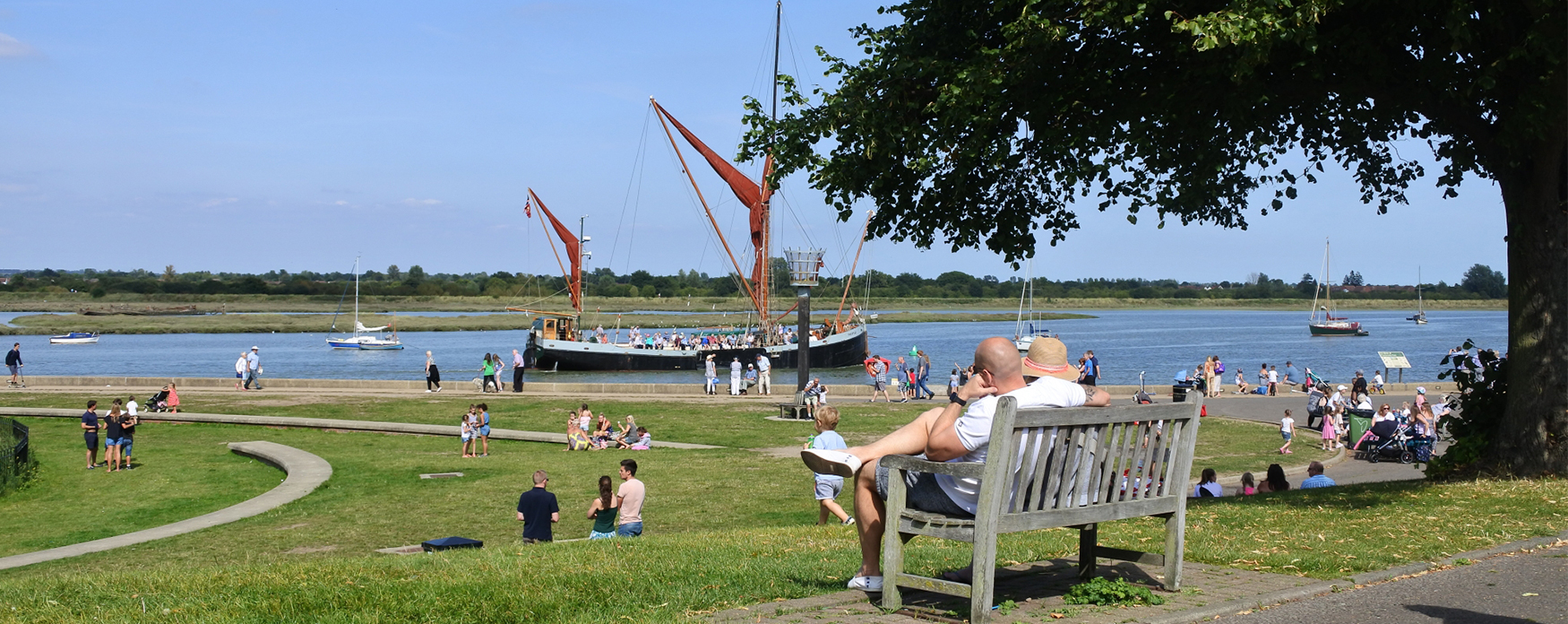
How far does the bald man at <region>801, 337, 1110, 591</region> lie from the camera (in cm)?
464

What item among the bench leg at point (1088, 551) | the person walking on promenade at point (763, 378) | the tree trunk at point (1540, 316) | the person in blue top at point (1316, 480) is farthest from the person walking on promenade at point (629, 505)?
the person walking on promenade at point (763, 378)

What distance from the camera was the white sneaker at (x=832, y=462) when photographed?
483 centimetres

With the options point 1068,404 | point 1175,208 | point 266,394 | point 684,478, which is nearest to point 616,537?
point 1068,404

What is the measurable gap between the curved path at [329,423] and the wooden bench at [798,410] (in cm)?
582

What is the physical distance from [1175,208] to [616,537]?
6865 millimetres

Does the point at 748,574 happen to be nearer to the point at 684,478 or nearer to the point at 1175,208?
the point at 1175,208

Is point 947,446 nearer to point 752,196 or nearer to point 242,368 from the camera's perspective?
point 242,368

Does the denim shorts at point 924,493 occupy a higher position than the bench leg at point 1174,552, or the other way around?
the denim shorts at point 924,493

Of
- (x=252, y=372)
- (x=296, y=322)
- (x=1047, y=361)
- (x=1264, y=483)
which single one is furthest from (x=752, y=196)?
(x=296, y=322)

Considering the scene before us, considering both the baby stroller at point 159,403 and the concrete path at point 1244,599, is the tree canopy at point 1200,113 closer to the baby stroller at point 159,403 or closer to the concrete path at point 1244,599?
the concrete path at point 1244,599

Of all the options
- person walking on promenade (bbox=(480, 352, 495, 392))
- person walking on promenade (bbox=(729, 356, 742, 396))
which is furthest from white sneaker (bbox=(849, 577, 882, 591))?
person walking on promenade (bbox=(480, 352, 495, 392))

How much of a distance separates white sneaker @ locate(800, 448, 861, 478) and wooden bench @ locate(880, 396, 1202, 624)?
0.18 metres

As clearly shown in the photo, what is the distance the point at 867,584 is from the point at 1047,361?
1250mm

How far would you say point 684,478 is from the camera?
17297mm
